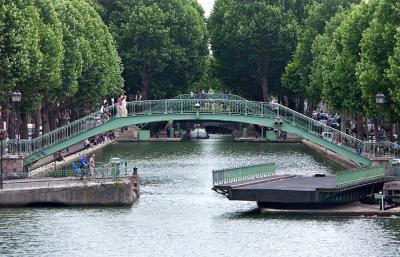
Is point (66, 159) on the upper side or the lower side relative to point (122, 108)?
lower

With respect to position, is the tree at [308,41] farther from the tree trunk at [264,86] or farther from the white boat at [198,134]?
the white boat at [198,134]

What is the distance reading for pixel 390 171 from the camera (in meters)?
81.9

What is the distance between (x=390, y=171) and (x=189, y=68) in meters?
90.4

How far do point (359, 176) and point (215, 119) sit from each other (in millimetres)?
24595

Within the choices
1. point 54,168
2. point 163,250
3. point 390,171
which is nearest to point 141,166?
point 54,168

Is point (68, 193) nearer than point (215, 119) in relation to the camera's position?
Yes

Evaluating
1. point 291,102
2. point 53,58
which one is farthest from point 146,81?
point 53,58

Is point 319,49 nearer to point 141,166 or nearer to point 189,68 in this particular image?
point 189,68

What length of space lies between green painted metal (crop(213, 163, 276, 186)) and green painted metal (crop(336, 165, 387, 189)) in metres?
7.18

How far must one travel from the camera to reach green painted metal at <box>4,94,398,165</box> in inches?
3824

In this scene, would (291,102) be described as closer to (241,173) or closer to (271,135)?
(271,135)

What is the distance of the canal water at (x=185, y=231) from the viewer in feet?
204

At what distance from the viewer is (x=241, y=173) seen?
81438mm

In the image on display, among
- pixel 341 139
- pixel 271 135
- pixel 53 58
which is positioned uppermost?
pixel 53 58
